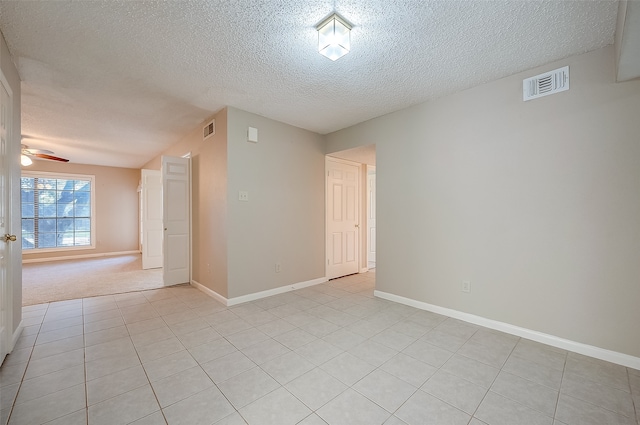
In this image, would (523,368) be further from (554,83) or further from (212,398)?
(554,83)

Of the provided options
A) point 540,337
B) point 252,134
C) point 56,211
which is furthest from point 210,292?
point 56,211

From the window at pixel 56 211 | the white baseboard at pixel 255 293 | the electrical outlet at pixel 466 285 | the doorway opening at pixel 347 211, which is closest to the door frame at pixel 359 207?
the doorway opening at pixel 347 211

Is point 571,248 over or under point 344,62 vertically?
under

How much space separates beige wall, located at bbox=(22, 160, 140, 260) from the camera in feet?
24.4

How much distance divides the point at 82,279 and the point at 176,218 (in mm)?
2258

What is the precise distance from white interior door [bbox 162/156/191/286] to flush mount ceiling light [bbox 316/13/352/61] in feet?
11.2

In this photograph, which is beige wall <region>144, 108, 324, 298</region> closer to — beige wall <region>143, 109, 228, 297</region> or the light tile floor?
beige wall <region>143, 109, 228, 297</region>

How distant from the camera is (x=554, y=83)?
240cm

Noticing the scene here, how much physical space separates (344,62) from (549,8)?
1484 millimetres

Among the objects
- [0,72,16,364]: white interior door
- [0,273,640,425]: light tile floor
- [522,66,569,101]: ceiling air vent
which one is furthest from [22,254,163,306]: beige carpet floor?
[522,66,569,101]: ceiling air vent

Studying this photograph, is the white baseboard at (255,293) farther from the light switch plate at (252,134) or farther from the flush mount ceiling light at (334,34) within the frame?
the flush mount ceiling light at (334,34)

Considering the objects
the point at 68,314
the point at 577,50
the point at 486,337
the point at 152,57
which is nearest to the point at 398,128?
the point at 577,50

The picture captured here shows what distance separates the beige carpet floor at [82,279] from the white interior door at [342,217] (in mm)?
2989

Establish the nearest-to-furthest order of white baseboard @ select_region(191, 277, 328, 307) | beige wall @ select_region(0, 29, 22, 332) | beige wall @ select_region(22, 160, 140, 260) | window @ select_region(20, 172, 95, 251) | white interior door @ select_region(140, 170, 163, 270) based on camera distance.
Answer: beige wall @ select_region(0, 29, 22, 332) → white baseboard @ select_region(191, 277, 328, 307) → white interior door @ select_region(140, 170, 163, 270) → window @ select_region(20, 172, 95, 251) → beige wall @ select_region(22, 160, 140, 260)
